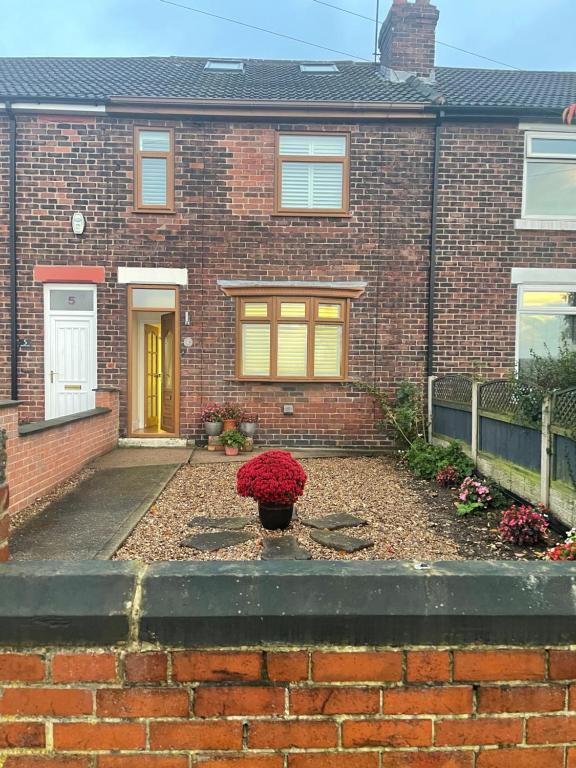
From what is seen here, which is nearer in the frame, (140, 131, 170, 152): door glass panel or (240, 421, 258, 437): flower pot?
(240, 421, 258, 437): flower pot

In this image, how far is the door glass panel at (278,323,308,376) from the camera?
9.71m

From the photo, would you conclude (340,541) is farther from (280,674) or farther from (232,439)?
(232,439)

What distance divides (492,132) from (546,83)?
376 centimetres

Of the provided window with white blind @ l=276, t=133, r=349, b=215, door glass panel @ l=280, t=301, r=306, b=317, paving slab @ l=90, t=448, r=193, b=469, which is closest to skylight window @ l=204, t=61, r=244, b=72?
window with white blind @ l=276, t=133, r=349, b=215

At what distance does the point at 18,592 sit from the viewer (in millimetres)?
1159

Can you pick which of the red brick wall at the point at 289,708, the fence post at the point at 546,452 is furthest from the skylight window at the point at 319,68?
the red brick wall at the point at 289,708

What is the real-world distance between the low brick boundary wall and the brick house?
854 centimetres

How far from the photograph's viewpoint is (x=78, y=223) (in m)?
9.42

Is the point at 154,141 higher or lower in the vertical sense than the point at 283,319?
higher

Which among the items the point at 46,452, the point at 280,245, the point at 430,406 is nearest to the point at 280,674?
the point at 46,452

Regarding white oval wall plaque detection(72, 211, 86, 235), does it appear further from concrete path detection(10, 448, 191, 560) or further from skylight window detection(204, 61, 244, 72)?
skylight window detection(204, 61, 244, 72)

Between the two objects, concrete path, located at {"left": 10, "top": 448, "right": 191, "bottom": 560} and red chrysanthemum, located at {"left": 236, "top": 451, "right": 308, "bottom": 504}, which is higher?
red chrysanthemum, located at {"left": 236, "top": 451, "right": 308, "bottom": 504}

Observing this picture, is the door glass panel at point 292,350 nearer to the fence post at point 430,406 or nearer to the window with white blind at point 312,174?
the window with white blind at point 312,174

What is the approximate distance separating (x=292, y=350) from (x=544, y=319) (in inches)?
185
